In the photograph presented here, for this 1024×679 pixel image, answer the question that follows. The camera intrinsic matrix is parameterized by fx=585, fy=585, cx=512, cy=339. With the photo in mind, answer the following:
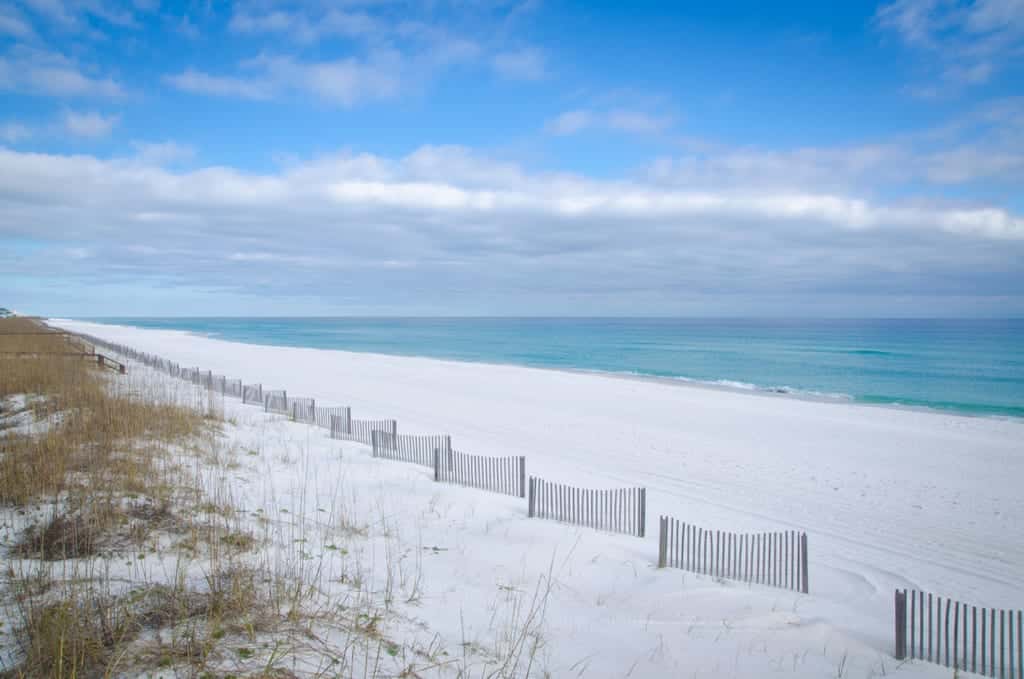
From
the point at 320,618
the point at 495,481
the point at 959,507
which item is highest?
the point at 320,618

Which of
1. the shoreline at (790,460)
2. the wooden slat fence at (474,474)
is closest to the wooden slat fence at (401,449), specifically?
the wooden slat fence at (474,474)

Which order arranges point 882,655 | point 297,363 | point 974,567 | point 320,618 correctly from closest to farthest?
point 320,618 < point 882,655 < point 974,567 < point 297,363

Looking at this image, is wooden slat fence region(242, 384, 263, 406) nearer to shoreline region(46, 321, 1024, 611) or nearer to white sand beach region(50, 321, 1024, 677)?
white sand beach region(50, 321, 1024, 677)

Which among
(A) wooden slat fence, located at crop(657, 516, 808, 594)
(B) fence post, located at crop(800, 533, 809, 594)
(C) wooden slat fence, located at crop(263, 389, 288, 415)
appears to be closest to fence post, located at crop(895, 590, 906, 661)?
(B) fence post, located at crop(800, 533, 809, 594)

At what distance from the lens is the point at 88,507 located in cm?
800

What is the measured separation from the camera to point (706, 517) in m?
14.0

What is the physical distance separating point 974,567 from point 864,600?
4.21 meters

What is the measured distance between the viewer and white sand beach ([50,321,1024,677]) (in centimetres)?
673

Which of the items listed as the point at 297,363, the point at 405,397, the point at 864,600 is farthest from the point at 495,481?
the point at 297,363

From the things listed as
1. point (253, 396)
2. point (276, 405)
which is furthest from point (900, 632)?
point (253, 396)

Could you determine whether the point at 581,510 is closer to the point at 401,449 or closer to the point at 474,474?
the point at 474,474

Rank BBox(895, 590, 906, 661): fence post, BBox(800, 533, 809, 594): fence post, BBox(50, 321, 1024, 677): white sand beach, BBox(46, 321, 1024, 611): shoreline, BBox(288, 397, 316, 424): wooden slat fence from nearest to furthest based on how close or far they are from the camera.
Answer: BBox(895, 590, 906, 661): fence post < BBox(50, 321, 1024, 677): white sand beach < BBox(800, 533, 809, 594): fence post < BBox(46, 321, 1024, 611): shoreline < BBox(288, 397, 316, 424): wooden slat fence

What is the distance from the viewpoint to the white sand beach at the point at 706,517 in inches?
265

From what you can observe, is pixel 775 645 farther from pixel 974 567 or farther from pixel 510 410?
pixel 510 410
